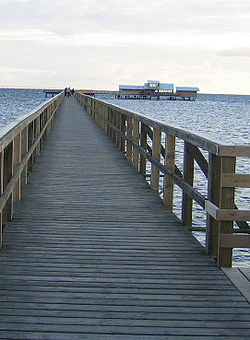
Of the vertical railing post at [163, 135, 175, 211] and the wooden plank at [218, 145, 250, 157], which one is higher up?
the wooden plank at [218, 145, 250, 157]

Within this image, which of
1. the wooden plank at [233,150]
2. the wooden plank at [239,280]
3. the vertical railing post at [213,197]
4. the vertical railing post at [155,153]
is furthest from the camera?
the vertical railing post at [155,153]

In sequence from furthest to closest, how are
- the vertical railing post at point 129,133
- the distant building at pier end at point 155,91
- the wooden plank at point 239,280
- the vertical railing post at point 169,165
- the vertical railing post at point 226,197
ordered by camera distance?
1. the distant building at pier end at point 155,91
2. the vertical railing post at point 129,133
3. the vertical railing post at point 169,165
4. the vertical railing post at point 226,197
5. the wooden plank at point 239,280

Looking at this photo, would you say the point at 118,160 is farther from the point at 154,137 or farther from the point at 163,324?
the point at 163,324

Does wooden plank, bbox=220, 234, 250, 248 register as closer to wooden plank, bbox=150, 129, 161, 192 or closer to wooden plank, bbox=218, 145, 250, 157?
wooden plank, bbox=218, 145, 250, 157

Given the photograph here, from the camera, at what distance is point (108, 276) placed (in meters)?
4.67

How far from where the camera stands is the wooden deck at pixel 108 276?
12.2 feet

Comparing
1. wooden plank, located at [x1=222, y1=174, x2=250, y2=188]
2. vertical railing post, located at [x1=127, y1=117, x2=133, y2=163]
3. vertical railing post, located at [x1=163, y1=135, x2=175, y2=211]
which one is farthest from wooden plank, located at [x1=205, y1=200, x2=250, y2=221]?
vertical railing post, located at [x1=127, y1=117, x2=133, y2=163]

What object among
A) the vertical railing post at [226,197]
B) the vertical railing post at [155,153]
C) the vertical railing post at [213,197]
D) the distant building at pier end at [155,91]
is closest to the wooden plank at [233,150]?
the vertical railing post at [226,197]

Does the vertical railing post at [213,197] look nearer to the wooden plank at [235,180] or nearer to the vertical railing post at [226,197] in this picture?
the vertical railing post at [226,197]

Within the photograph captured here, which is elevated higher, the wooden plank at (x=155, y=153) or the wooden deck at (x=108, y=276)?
the wooden plank at (x=155, y=153)

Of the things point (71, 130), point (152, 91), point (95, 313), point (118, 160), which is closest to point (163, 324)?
point (95, 313)

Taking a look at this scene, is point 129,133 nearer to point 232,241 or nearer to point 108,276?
point 232,241

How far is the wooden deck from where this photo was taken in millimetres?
3727

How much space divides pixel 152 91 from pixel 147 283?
547ft
